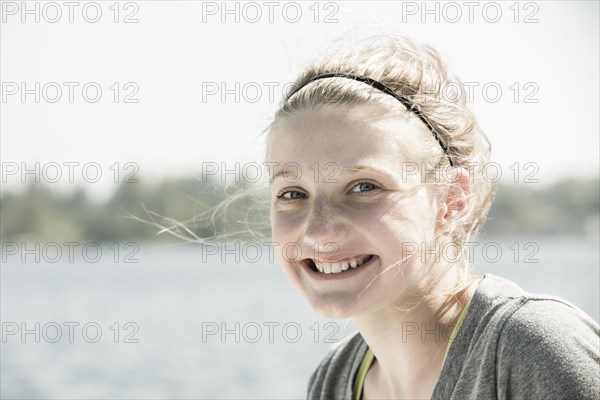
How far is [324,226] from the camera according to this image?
234 centimetres

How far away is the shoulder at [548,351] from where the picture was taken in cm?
186

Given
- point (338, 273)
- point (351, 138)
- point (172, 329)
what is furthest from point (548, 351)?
point (172, 329)

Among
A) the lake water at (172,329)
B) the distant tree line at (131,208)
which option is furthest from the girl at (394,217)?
the distant tree line at (131,208)

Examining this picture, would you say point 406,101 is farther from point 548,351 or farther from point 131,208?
point 131,208

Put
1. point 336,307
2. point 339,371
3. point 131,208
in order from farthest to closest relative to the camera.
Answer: point 131,208, point 339,371, point 336,307

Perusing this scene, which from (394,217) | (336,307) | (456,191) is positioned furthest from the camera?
(456,191)

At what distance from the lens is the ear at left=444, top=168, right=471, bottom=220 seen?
2516 millimetres

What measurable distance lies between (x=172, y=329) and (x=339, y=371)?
689 inches

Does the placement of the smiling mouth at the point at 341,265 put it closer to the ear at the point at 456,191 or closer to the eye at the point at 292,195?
the eye at the point at 292,195

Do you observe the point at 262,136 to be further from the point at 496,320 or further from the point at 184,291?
the point at 184,291

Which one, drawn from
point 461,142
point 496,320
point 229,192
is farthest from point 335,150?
point 229,192

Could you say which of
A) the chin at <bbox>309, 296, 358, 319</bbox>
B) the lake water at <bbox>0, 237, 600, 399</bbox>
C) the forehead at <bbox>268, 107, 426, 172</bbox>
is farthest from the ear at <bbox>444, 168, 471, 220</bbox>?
the lake water at <bbox>0, 237, 600, 399</bbox>

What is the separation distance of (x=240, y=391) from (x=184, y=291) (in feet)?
60.9

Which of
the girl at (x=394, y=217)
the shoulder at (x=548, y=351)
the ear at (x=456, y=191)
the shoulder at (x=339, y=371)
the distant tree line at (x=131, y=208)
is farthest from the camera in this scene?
the distant tree line at (x=131, y=208)
